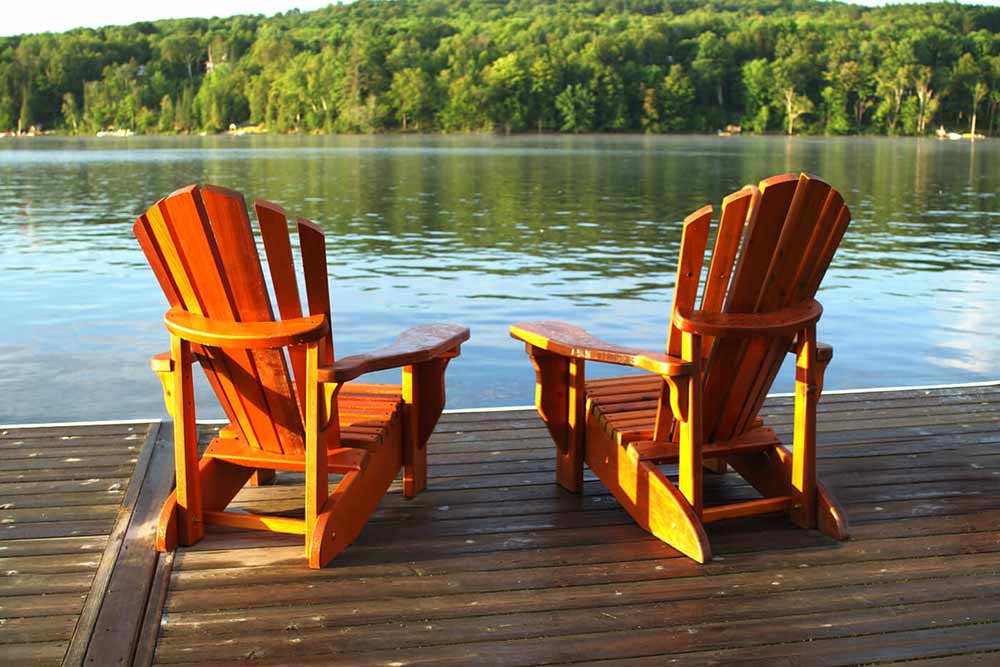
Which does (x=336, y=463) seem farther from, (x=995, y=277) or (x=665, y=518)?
(x=995, y=277)

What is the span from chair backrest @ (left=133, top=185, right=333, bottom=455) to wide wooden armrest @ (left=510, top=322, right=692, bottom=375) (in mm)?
650

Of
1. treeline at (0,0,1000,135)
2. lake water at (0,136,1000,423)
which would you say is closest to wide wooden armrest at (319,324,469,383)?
lake water at (0,136,1000,423)

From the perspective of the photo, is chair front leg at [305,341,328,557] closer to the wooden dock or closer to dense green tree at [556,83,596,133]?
the wooden dock

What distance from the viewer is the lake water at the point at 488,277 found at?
8.09 meters

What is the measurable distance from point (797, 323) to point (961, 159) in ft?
162

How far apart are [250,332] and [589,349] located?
0.96m

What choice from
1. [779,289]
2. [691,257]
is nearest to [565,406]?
[691,257]

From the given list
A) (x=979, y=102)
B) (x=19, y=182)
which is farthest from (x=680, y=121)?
(x=19, y=182)

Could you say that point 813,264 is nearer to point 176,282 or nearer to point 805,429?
point 805,429

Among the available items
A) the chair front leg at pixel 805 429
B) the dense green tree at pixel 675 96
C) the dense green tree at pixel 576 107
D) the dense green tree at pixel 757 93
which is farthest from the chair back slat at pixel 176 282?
the dense green tree at pixel 757 93

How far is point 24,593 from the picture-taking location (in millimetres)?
2648

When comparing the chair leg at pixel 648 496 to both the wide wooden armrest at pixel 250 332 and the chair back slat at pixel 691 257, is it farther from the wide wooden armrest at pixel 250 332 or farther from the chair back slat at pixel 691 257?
the wide wooden armrest at pixel 250 332

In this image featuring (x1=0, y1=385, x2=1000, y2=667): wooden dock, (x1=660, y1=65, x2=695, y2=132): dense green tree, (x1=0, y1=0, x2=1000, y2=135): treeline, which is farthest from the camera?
(x1=660, y1=65, x2=695, y2=132): dense green tree

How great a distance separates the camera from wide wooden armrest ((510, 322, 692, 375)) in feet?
9.18
